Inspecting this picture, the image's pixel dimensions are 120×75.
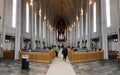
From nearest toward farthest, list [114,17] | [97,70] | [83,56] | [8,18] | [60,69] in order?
[97,70]
[60,69]
[83,56]
[114,17]
[8,18]

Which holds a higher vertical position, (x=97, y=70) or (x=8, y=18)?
(x=8, y=18)

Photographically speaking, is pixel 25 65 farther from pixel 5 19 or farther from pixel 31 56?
pixel 5 19

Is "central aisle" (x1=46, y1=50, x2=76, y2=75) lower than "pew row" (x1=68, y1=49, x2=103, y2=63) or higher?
lower

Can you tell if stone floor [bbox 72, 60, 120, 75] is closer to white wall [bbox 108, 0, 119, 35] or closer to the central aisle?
the central aisle

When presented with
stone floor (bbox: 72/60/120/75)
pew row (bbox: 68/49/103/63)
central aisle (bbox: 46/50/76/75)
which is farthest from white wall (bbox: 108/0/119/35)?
central aisle (bbox: 46/50/76/75)

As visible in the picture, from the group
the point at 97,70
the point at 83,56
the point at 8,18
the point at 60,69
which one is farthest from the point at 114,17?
the point at 8,18

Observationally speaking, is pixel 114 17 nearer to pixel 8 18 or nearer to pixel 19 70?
pixel 8 18

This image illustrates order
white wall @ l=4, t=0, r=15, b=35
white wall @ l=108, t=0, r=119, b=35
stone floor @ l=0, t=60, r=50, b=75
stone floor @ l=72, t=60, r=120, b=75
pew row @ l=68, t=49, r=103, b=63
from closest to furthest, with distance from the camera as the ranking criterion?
1. stone floor @ l=0, t=60, r=50, b=75
2. stone floor @ l=72, t=60, r=120, b=75
3. pew row @ l=68, t=49, r=103, b=63
4. white wall @ l=108, t=0, r=119, b=35
5. white wall @ l=4, t=0, r=15, b=35

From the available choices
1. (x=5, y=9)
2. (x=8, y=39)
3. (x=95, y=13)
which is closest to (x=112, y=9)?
(x=95, y=13)

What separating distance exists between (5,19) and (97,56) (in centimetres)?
1309

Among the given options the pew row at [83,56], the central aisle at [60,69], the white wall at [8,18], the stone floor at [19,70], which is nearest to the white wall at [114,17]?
the pew row at [83,56]

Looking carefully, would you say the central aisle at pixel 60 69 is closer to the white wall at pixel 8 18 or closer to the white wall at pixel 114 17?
the white wall at pixel 114 17

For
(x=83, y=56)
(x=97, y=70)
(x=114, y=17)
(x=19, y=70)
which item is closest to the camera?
(x=19, y=70)

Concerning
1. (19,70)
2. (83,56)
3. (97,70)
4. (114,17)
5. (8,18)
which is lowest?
(97,70)
